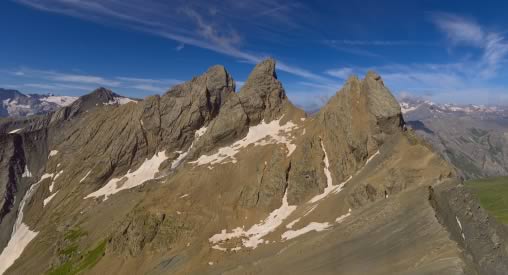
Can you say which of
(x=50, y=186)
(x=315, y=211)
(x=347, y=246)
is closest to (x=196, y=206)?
(x=315, y=211)

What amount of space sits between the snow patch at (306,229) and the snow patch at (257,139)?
1565 inches

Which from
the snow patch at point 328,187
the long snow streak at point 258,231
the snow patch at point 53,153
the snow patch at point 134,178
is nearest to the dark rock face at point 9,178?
the snow patch at point 53,153

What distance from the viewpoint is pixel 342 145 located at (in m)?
99.6

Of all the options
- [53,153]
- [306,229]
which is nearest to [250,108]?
[306,229]

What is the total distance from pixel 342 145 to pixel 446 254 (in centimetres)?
5447

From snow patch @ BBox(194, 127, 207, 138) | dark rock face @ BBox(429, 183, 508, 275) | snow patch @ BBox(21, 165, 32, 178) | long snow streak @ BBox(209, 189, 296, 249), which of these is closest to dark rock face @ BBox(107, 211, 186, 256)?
long snow streak @ BBox(209, 189, 296, 249)

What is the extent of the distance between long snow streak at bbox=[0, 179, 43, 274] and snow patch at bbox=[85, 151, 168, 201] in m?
26.1

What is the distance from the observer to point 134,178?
504ft

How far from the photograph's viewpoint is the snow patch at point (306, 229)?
7435 centimetres

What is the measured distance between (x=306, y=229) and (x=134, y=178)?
9665cm

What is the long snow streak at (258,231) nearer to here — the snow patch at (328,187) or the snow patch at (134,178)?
the snow patch at (328,187)

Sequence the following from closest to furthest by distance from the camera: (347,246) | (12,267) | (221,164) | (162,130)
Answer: (347,246) < (221,164) < (12,267) < (162,130)

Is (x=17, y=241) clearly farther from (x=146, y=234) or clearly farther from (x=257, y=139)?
(x=257, y=139)

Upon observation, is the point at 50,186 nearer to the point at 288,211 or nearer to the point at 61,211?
the point at 61,211
